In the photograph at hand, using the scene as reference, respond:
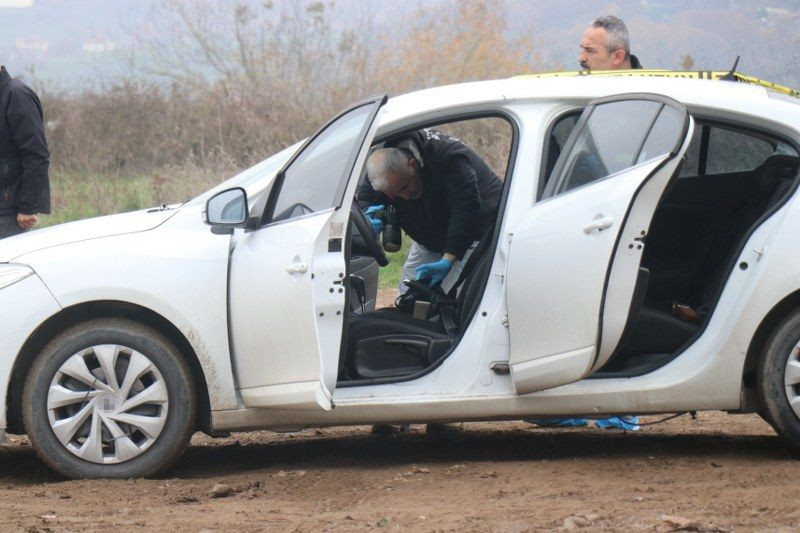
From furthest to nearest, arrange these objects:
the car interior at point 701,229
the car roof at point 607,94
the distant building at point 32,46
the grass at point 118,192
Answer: the distant building at point 32,46, the grass at point 118,192, the car interior at point 701,229, the car roof at point 607,94

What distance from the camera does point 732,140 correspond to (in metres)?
6.32

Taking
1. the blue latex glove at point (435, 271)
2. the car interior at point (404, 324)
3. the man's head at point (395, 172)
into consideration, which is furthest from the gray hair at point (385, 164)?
the blue latex glove at point (435, 271)

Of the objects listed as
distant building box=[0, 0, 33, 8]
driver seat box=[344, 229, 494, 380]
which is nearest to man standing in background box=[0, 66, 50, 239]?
driver seat box=[344, 229, 494, 380]

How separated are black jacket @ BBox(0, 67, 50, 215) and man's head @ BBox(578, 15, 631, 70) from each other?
324 cm

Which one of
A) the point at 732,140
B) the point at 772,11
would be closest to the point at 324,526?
the point at 732,140

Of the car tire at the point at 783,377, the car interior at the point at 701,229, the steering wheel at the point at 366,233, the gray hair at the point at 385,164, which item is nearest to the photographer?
the car tire at the point at 783,377

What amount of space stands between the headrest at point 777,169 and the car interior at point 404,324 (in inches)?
45.0

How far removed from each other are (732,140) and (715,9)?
30852 mm

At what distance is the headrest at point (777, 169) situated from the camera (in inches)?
231

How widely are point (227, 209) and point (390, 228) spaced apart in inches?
62.9

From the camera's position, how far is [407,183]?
6.82 m

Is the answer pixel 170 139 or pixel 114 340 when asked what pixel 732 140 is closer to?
pixel 114 340

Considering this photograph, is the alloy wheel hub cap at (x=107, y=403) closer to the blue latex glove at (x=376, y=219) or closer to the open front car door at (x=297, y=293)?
the open front car door at (x=297, y=293)

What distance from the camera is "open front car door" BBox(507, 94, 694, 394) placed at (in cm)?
521
